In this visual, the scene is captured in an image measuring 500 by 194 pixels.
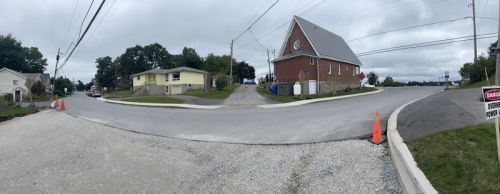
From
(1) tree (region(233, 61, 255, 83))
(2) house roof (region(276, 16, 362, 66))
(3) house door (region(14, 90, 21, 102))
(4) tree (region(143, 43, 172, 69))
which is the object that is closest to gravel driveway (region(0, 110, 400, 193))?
(2) house roof (region(276, 16, 362, 66))

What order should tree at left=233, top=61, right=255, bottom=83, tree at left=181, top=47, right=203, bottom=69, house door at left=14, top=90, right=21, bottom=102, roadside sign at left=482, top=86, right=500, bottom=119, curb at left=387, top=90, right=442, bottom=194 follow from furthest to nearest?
tree at left=233, top=61, right=255, bottom=83
tree at left=181, top=47, right=203, bottom=69
house door at left=14, top=90, right=21, bottom=102
roadside sign at left=482, top=86, right=500, bottom=119
curb at left=387, top=90, right=442, bottom=194

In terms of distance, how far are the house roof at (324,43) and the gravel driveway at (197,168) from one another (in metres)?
29.3

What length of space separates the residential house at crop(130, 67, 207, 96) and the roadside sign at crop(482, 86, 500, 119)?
46270 millimetres

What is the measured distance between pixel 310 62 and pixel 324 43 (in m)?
6.18

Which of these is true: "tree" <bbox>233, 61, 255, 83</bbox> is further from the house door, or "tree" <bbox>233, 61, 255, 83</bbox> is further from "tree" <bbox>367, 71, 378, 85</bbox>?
the house door

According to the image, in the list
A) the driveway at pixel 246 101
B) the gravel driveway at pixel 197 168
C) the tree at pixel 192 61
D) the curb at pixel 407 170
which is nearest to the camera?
the curb at pixel 407 170

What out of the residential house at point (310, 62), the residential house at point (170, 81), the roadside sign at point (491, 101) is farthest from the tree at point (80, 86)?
the roadside sign at point (491, 101)

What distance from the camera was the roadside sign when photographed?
534 centimetres

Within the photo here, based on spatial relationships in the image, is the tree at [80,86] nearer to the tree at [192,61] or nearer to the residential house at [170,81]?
the tree at [192,61]

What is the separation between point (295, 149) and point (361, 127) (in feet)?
10.7

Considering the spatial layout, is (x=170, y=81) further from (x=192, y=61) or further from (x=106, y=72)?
(x=106, y=72)

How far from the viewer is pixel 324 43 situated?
4072cm

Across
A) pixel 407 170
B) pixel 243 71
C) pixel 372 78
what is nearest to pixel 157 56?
pixel 243 71

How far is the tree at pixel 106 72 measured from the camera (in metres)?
99.7
